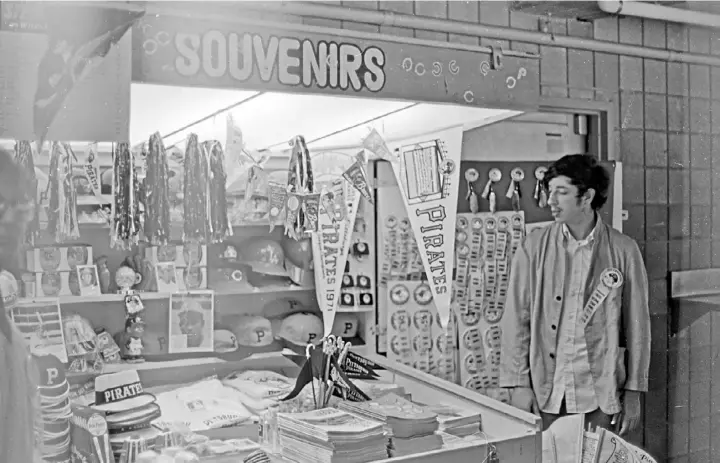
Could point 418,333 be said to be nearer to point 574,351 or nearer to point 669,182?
point 574,351

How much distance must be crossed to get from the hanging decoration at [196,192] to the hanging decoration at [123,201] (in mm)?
178

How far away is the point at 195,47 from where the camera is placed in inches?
86.7

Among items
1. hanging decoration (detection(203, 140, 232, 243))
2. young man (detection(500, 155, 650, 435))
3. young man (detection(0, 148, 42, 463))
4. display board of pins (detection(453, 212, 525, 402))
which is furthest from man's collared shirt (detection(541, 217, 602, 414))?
young man (detection(0, 148, 42, 463))

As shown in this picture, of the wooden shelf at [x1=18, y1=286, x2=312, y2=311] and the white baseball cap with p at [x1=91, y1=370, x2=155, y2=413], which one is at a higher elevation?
the wooden shelf at [x1=18, y1=286, x2=312, y2=311]

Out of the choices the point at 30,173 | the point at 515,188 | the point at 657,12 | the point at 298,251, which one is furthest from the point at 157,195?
the point at 657,12

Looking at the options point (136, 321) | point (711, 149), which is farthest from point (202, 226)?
point (711, 149)

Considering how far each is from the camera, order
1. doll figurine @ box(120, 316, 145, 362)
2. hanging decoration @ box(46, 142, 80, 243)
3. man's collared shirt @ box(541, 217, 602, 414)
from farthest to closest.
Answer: man's collared shirt @ box(541, 217, 602, 414), doll figurine @ box(120, 316, 145, 362), hanging decoration @ box(46, 142, 80, 243)

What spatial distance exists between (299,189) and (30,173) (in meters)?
0.89

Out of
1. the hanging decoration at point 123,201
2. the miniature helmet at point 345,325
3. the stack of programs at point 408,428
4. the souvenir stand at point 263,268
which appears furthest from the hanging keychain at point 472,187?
the hanging decoration at point 123,201

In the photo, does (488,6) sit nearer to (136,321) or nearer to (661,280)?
(661,280)

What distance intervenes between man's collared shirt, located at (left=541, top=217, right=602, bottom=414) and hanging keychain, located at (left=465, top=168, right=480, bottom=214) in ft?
1.27

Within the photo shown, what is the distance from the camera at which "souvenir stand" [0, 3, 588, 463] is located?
2143 millimetres

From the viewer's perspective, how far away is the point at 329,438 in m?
2.19

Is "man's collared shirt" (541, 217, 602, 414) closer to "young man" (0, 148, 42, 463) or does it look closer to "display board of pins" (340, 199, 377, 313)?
"display board of pins" (340, 199, 377, 313)
